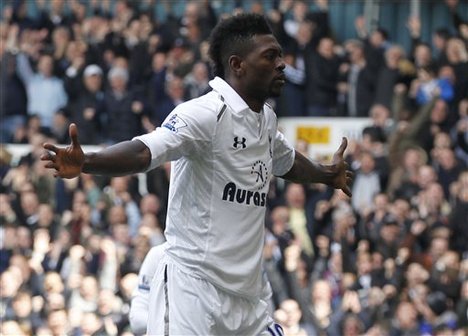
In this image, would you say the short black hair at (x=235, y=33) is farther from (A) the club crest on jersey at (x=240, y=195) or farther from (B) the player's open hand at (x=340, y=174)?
(B) the player's open hand at (x=340, y=174)

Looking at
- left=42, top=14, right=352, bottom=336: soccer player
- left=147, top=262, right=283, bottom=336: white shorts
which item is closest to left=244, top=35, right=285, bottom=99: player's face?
left=42, top=14, right=352, bottom=336: soccer player

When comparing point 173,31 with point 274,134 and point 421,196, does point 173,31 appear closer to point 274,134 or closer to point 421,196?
point 421,196

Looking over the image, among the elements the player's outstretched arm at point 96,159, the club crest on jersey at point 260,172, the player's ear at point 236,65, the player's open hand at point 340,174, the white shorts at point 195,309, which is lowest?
the white shorts at point 195,309

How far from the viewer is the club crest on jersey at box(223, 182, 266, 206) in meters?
8.20

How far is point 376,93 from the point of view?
64.0ft

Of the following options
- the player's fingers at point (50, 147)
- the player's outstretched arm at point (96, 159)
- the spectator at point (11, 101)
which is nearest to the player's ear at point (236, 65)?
the player's outstretched arm at point (96, 159)

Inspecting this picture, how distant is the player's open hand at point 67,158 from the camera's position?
7348mm

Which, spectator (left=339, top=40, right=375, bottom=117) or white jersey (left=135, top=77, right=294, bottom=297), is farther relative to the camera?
spectator (left=339, top=40, right=375, bottom=117)

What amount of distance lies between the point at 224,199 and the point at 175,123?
1.68 ft

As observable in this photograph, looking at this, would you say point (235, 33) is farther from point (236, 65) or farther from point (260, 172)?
point (260, 172)

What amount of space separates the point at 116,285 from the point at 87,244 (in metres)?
1.37

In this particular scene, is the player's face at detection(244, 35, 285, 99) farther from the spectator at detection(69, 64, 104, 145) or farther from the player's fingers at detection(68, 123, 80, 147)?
the spectator at detection(69, 64, 104, 145)

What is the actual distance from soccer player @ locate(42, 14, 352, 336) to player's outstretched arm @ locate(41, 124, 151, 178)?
0.35 m

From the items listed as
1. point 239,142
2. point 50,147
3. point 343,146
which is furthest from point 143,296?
point 50,147
